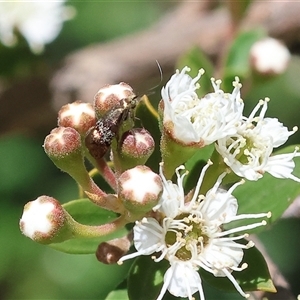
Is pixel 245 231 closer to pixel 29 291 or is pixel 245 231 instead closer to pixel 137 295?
pixel 137 295

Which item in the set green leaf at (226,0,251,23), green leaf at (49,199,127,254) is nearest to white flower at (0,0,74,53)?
green leaf at (226,0,251,23)

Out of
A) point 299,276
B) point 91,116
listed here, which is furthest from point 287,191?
point 299,276

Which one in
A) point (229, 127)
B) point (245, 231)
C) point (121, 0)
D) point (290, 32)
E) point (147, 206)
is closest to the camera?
point (147, 206)

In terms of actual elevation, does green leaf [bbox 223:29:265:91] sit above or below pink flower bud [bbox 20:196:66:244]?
below

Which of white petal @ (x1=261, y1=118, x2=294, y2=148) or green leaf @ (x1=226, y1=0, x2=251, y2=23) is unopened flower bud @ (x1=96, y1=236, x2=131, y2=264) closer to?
white petal @ (x1=261, y1=118, x2=294, y2=148)

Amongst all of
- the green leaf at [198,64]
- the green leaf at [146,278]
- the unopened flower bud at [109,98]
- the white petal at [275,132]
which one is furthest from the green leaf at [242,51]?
the green leaf at [146,278]

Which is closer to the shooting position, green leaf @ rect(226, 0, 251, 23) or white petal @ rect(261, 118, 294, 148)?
white petal @ rect(261, 118, 294, 148)
